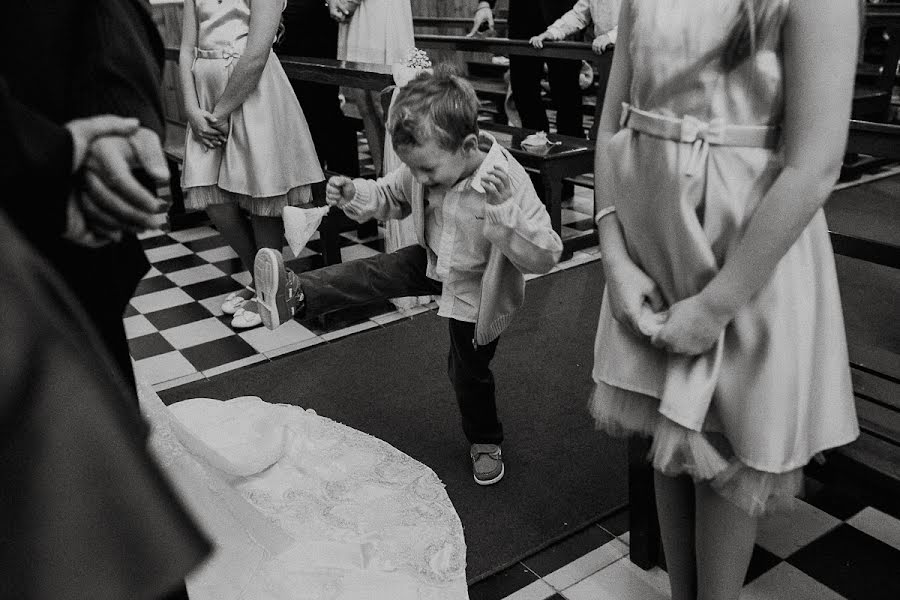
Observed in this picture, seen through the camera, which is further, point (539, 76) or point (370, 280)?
point (539, 76)

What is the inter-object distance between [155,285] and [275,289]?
6.71 ft

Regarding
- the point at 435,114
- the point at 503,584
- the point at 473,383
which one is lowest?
the point at 503,584

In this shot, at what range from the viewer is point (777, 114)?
1176 millimetres

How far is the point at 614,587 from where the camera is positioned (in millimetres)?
1820

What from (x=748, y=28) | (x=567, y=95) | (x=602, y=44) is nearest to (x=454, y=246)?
(x=748, y=28)

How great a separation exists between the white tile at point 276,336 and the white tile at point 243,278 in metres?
0.61

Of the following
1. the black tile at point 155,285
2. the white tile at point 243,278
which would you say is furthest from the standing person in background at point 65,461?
the black tile at point 155,285

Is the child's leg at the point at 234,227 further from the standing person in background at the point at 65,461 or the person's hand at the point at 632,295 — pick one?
the standing person in background at the point at 65,461

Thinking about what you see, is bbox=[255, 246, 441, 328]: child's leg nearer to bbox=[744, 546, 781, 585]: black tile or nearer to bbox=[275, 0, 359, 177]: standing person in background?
bbox=[744, 546, 781, 585]: black tile

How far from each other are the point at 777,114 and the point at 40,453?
3.41 feet

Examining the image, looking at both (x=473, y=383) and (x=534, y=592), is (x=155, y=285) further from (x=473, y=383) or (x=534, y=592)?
(x=534, y=592)

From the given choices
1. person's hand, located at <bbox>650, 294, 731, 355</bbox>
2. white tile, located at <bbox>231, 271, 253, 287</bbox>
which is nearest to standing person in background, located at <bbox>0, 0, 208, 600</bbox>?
person's hand, located at <bbox>650, 294, 731, 355</bbox>

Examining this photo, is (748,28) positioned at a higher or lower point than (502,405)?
higher

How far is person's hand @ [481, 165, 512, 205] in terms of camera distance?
1.73 meters
